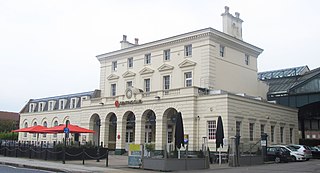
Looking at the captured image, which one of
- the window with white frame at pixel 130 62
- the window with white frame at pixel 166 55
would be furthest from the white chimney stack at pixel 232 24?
the window with white frame at pixel 130 62

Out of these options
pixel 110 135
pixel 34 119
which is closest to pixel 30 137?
pixel 34 119

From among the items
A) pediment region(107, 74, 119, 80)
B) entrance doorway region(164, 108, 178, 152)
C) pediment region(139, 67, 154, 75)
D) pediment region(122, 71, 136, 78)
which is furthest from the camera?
pediment region(107, 74, 119, 80)

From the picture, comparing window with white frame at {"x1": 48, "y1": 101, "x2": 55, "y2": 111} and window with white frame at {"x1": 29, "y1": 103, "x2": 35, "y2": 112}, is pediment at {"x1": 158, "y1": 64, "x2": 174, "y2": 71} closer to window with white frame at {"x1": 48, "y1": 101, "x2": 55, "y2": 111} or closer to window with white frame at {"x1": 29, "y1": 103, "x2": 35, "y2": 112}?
window with white frame at {"x1": 48, "y1": 101, "x2": 55, "y2": 111}

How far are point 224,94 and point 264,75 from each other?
2250cm

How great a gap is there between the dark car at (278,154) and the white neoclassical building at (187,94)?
2572 mm

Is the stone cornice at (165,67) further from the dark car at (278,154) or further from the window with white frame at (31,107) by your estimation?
the window with white frame at (31,107)

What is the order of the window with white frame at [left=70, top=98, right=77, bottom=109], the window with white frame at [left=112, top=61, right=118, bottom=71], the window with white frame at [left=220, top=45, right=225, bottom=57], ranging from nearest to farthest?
the window with white frame at [left=220, top=45, right=225, bottom=57]
the window with white frame at [left=112, top=61, right=118, bottom=71]
the window with white frame at [left=70, top=98, right=77, bottom=109]

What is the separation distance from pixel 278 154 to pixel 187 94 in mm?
9333

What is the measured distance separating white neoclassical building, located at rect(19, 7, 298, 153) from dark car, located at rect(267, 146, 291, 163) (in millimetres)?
2572

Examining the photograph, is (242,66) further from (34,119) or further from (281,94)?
(34,119)

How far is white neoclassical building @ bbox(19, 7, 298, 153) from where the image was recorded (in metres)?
34.1

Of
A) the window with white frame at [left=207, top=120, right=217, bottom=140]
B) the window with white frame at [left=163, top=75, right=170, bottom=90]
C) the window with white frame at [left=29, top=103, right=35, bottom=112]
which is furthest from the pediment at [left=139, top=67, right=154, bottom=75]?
the window with white frame at [left=29, top=103, right=35, bottom=112]

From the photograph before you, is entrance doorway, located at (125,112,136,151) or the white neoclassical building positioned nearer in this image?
the white neoclassical building

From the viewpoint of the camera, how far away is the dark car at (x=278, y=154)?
30.7m
